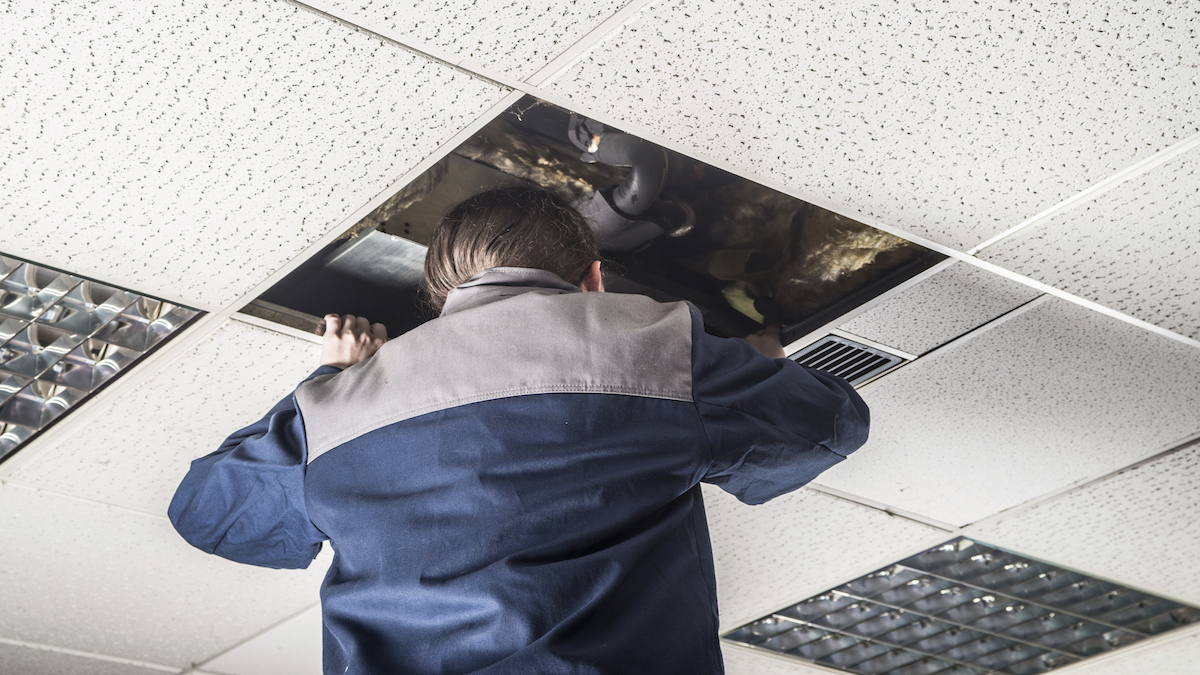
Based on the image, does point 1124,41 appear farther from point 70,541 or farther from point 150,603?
point 150,603

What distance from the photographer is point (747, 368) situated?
47.0 inches

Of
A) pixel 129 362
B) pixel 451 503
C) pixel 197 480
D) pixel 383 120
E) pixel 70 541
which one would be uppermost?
pixel 383 120

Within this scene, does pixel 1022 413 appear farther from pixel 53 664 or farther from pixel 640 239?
pixel 53 664

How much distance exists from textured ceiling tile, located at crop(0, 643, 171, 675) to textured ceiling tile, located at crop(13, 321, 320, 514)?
0.90 m

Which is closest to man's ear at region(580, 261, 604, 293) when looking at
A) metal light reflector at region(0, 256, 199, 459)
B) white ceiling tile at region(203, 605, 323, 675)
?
metal light reflector at region(0, 256, 199, 459)

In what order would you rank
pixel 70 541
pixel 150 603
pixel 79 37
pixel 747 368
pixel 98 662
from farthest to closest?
1. pixel 98 662
2. pixel 150 603
3. pixel 70 541
4. pixel 747 368
5. pixel 79 37

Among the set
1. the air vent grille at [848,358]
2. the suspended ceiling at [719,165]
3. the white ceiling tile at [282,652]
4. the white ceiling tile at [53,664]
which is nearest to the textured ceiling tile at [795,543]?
the suspended ceiling at [719,165]

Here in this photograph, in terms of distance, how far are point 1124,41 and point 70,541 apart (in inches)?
85.7

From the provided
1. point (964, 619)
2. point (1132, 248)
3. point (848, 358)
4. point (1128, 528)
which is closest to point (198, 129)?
point (848, 358)

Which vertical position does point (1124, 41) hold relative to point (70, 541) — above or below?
above

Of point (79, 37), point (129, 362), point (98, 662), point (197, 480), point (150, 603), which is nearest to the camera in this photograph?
point (79, 37)

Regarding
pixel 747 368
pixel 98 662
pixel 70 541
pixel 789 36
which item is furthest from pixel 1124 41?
pixel 98 662

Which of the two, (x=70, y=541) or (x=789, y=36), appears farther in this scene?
(x=70, y=541)

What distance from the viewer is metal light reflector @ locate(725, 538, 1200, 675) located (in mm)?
2387
